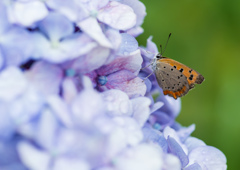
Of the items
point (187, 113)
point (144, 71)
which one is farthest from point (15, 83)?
point (187, 113)

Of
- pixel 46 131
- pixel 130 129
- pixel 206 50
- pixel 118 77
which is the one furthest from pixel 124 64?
pixel 206 50

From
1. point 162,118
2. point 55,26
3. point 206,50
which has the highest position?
point 55,26

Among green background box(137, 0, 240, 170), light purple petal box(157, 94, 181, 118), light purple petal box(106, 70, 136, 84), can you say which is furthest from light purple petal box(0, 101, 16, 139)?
green background box(137, 0, 240, 170)

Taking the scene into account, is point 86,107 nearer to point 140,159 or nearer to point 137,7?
point 140,159

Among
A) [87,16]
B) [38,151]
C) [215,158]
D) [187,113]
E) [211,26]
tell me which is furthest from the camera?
[211,26]

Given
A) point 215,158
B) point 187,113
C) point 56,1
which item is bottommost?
point 187,113

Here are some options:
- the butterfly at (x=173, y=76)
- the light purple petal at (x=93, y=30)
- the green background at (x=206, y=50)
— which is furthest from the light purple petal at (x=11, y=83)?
the green background at (x=206, y=50)

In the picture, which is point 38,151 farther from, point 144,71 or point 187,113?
point 187,113
